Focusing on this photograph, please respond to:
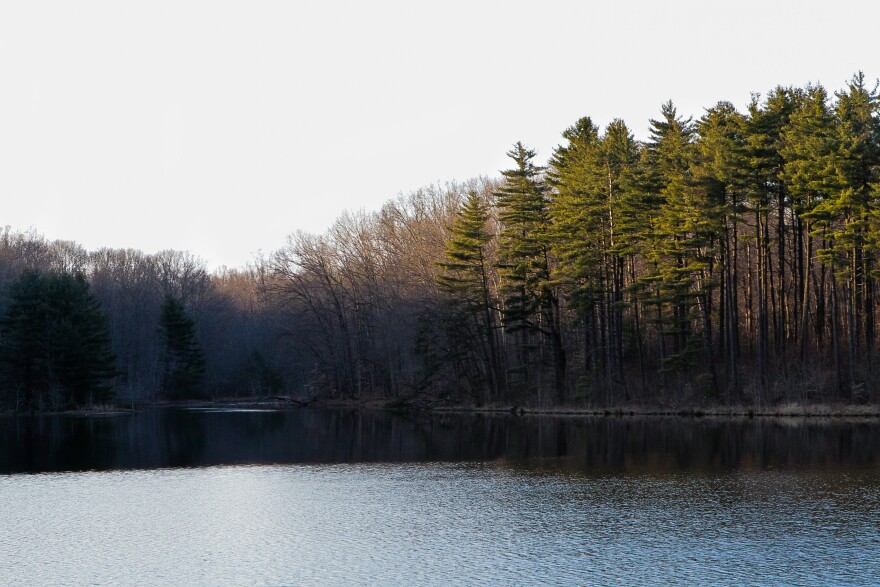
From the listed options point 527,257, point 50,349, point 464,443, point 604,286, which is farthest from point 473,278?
point 50,349

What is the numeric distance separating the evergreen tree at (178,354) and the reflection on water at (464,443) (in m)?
39.7

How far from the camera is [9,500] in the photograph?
23.3 meters

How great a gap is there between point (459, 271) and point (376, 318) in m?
15.0

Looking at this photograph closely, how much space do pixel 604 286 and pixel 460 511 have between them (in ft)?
128

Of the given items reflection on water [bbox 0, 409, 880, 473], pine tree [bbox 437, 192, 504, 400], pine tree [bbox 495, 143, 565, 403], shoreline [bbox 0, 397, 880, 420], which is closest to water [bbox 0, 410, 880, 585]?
reflection on water [bbox 0, 409, 880, 473]

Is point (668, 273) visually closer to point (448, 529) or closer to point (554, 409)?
point (554, 409)

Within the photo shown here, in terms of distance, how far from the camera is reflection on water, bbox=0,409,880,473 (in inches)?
Answer: 1161

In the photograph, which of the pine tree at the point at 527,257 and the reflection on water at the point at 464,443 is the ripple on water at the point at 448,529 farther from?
the pine tree at the point at 527,257

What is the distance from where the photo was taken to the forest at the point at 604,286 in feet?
149

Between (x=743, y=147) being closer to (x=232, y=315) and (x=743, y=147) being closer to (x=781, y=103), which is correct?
(x=781, y=103)

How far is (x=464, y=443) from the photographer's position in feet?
124

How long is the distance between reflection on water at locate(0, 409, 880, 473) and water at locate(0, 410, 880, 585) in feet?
0.68

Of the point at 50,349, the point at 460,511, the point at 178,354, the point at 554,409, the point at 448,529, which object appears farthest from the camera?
the point at 178,354

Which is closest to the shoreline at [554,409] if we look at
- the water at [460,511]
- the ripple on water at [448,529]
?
the water at [460,511]
